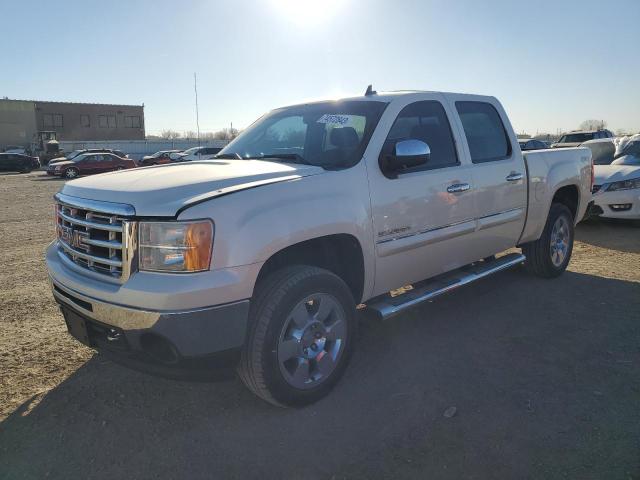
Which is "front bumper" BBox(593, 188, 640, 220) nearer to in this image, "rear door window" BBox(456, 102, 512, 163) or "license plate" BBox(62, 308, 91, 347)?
"rear door window" BBox(456, 102, 512, 163)

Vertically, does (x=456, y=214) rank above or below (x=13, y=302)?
above

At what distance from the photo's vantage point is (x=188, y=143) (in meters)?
55.9

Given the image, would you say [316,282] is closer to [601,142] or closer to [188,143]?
[601,142]

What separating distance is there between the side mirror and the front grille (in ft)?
5.75

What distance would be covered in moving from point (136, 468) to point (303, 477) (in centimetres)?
87

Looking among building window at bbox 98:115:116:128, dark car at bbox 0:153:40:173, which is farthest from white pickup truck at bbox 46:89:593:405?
building window at bbox 98:115:116:128

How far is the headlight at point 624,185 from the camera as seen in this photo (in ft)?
28.7

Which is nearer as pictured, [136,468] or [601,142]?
[136,468]

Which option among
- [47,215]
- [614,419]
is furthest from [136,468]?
[47,215]

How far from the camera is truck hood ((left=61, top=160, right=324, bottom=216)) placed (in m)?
2.70

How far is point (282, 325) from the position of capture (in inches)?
116

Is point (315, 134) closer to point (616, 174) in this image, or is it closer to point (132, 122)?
point (616, 174)

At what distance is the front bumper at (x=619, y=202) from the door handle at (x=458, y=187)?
568 centimetres

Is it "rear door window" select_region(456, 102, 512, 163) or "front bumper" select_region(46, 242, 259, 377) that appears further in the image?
"rear door window" select_region(456, 102, 512, 163)
